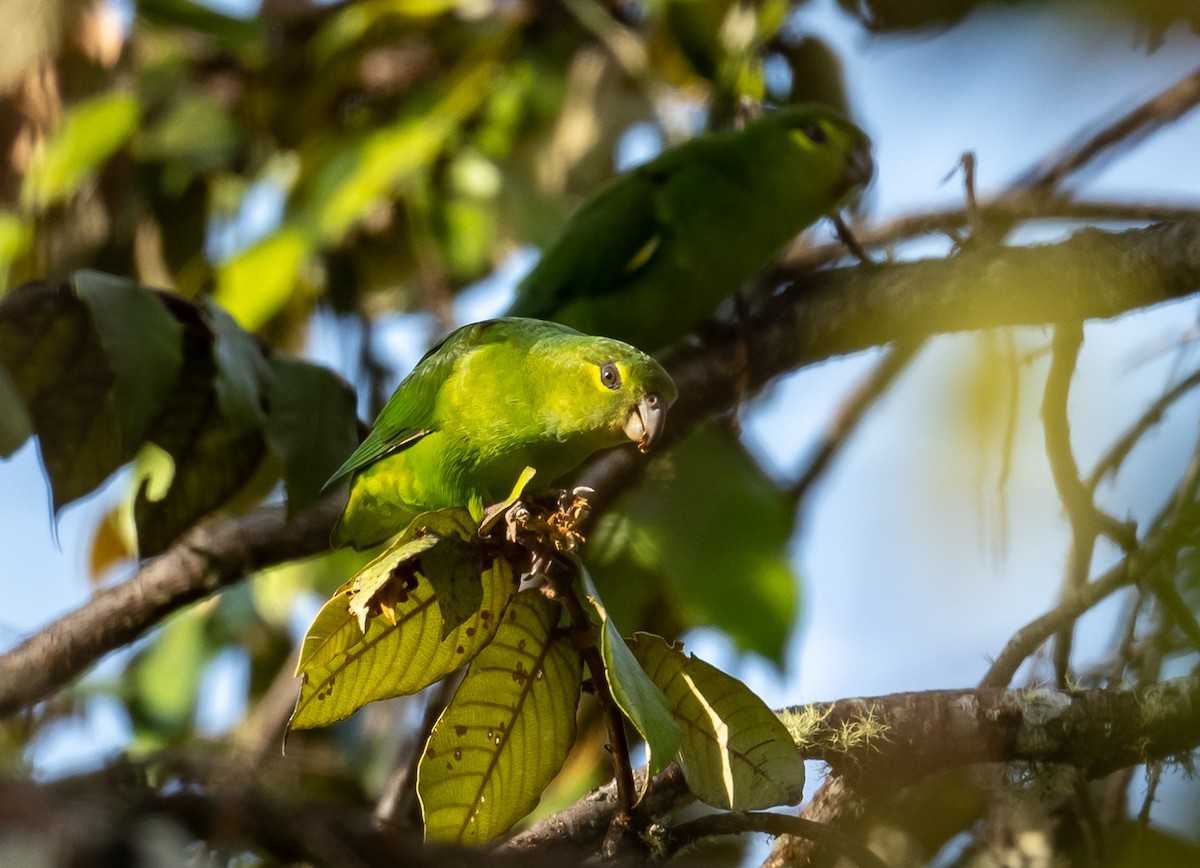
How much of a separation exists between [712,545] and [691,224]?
3.50ft

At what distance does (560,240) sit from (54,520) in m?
1.87

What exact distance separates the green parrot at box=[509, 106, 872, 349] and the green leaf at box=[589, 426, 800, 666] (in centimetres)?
47

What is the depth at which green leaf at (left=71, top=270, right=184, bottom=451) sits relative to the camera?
1902mm

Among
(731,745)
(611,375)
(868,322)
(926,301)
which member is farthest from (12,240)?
(731,745)

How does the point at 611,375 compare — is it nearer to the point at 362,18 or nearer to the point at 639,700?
the point at 639,700

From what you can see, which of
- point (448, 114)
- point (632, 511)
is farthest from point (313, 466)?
point (448, 114)

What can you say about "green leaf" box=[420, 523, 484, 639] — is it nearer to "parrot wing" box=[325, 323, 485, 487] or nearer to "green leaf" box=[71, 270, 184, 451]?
"green leaf" box=[71, 270, 184, 451]

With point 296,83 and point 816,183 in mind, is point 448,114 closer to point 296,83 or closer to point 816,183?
point 296,83

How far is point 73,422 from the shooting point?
2.06m

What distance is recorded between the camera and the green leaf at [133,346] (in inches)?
74.9

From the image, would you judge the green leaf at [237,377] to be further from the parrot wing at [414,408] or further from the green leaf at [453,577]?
the green leaf at [453,577]

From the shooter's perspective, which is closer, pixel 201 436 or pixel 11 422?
pixel 11 422

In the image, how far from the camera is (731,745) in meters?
1.38

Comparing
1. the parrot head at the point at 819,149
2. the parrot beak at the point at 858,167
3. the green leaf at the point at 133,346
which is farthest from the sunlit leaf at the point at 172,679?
the parrot beak at the point at 858,167
